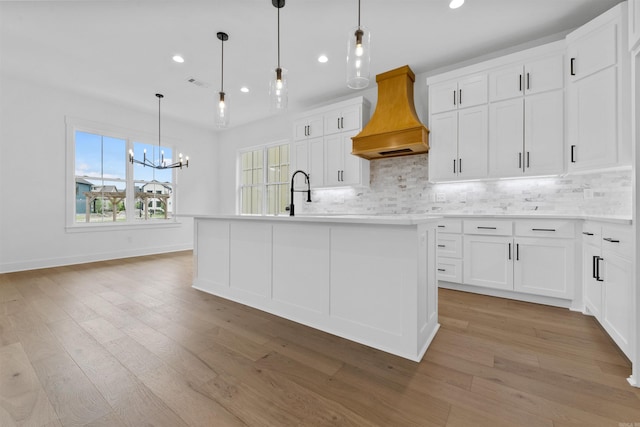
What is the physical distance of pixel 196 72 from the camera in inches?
163

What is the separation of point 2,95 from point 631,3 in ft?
23.9

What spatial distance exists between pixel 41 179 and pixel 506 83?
23.4 feet

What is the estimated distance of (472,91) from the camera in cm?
349

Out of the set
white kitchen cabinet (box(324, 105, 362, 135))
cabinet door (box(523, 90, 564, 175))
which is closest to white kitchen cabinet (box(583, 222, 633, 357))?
cabinet door (box(523, 90, 564, 175))

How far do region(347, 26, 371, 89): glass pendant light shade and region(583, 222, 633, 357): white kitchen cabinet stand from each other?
2110 millimetres

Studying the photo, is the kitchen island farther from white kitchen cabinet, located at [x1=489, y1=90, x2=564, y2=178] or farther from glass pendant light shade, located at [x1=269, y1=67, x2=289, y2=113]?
white kitchen cabinet, located at [x1=489, y1=90, x2=564, y2=178]

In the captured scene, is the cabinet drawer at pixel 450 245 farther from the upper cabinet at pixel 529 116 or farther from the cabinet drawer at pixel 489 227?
the upper cabinet at pixel 529 116

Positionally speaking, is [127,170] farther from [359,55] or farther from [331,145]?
[359,55]

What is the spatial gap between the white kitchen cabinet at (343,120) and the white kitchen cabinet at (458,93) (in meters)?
1.16

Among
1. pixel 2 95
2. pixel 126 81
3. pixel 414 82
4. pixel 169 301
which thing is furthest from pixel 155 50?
pixel 414 82

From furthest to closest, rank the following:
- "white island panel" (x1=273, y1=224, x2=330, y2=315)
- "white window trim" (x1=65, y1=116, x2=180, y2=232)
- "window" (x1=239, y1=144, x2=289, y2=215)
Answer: "window" (x1=239, y1=144, x2=289, y2=215) → "white window trim" (x1=65, y1=116, x2=180, y2=232) → "white island panel" (x1=273, y1=224, x2=330, y2=315)

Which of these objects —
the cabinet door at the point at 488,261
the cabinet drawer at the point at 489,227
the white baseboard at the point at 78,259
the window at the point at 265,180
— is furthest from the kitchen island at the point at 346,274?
the white baseboard at the point at 78,259

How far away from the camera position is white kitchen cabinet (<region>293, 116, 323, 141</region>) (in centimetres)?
495

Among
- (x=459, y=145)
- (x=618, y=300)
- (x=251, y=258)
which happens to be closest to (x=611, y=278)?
(x=618, y=300)
